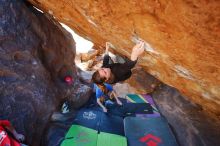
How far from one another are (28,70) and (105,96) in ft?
5.82

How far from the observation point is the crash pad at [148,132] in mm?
4090

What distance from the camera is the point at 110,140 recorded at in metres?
4.08

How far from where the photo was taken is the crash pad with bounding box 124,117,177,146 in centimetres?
409

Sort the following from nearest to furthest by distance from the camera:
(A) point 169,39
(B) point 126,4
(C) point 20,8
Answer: (B) point 126,4
(A) point 169,39
(C) point 20,8

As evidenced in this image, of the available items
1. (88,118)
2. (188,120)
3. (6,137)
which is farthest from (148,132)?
(6,137)

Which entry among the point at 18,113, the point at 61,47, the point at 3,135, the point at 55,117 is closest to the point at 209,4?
the point at 3,135

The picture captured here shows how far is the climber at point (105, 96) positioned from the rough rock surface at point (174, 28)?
1.52 m

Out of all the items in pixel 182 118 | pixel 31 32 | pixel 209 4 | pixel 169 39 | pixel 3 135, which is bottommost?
pixel 3 135

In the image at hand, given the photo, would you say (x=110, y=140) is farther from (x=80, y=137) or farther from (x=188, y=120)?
(x=188, y=120)

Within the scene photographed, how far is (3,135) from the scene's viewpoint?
3.09 metres

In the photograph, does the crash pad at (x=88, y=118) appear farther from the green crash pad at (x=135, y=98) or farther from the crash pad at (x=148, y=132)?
the green crash pad at (x=135, y=98)

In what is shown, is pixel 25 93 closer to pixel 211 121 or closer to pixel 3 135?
pixel 3 135

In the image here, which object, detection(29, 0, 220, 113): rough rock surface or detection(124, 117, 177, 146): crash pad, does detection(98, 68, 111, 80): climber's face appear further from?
detection(124, 117, 177, 146): crash pad

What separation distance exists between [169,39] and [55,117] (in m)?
2.98
